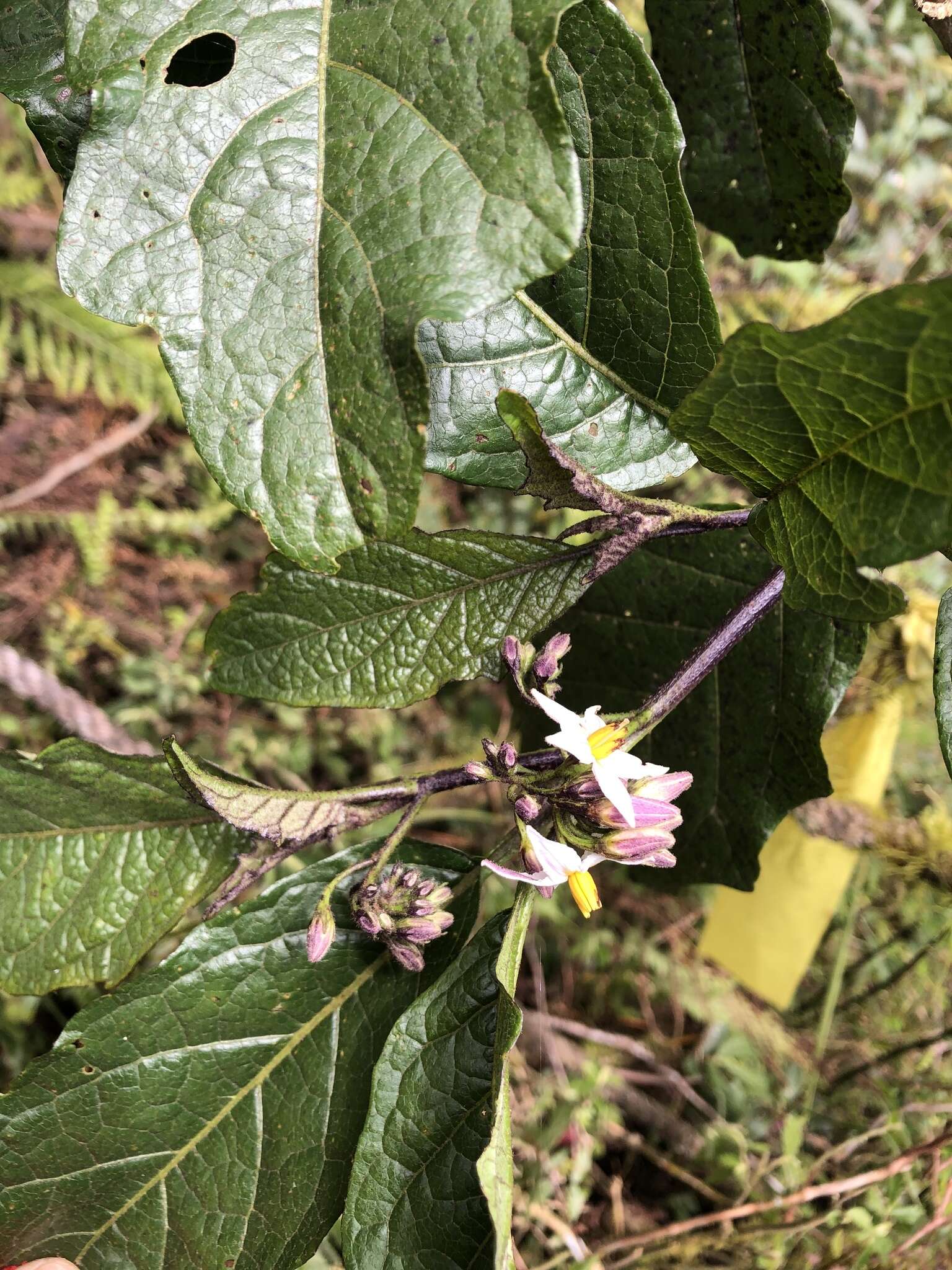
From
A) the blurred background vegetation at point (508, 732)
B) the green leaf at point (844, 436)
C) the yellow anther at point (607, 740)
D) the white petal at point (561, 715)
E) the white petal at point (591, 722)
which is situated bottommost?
the blurred background vegetation at point (508, 732)

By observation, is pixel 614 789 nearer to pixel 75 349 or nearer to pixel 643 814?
pixel 643 814

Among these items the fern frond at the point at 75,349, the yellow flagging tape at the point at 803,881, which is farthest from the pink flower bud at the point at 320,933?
the fern frond at the point at 75,349

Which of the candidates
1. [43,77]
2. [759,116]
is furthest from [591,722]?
[759,116]

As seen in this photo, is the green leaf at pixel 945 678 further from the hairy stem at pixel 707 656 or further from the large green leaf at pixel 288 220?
the large green leaf at pixel 288 220

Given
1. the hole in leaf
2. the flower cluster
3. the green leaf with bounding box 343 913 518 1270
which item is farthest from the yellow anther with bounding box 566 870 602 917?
the hole in leaf

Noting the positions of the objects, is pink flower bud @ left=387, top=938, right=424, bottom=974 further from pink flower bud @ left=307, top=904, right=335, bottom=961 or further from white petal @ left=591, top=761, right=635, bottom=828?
white petal @ left=591, top=761, right=635, bottom=828

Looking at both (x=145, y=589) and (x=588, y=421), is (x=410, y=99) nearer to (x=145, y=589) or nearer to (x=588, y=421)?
(x=588, y=421)
